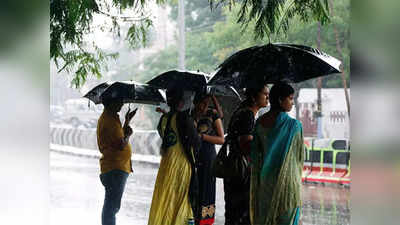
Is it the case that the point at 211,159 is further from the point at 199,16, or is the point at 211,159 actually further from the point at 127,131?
the point at 199,16

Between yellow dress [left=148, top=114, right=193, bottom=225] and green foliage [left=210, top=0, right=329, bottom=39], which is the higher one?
green foliage [left=210, top=0, right=329, bottom=39]

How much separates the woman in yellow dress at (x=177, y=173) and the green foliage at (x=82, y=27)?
4.91ft

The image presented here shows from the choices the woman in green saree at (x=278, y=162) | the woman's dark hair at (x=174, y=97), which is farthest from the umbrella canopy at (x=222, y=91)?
the woman in green saree at (x=278, y=162)

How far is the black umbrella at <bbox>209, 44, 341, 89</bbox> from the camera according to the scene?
5.16 m

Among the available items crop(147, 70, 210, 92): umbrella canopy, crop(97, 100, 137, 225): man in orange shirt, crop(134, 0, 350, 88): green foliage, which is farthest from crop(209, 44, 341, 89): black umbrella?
crop(134, 0, 350, 88): green foliage

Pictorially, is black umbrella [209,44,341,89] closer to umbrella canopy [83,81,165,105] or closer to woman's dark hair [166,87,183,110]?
woman's dark hair [166,87,183,110]

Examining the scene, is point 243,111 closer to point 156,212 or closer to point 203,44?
point 156,212

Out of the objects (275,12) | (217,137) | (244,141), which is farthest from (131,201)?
(244,141)

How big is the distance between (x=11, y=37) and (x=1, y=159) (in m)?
0.62

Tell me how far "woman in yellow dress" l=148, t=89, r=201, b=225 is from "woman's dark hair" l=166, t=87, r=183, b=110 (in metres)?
0.05

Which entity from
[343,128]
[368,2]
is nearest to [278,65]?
[368,2]

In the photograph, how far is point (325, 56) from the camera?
17.1 feet

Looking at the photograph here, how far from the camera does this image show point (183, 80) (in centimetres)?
670

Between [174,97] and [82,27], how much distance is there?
165 cm
